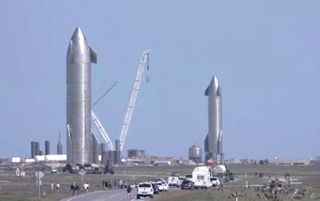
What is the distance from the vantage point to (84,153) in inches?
5940

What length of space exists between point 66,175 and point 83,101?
1343 cm

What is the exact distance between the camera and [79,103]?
149625 millimetres

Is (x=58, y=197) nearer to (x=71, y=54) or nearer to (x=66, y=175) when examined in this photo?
(x=66, y=175)

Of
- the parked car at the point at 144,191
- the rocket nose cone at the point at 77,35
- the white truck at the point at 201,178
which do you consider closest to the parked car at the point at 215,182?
the white truck at the point at 201,178

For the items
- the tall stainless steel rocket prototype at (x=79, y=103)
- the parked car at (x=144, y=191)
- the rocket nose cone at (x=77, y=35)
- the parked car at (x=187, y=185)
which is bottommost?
the parked car at (x=144, y=191)

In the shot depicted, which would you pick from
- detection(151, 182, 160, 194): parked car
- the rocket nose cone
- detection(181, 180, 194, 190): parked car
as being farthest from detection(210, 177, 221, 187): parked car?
the rocket nose cone

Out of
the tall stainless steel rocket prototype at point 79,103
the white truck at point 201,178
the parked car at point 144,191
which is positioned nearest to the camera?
the parked car at point 144,191

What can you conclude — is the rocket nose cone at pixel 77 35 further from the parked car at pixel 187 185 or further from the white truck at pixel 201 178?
the parked car at pixel 187 185

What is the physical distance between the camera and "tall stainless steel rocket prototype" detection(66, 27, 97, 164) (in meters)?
150

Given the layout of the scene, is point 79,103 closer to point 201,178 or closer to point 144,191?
point 201,178

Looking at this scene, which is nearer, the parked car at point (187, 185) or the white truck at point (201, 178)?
the parked car at point (187, 185)

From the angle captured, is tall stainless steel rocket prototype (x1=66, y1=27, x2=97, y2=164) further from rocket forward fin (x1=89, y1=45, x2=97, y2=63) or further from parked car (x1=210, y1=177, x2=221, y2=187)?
parked car (x1=210, y1=177, x2=221, y2=187)

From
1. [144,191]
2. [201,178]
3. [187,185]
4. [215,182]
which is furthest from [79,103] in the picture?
[144,191]

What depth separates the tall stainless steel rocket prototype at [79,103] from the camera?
14962 centimetres
